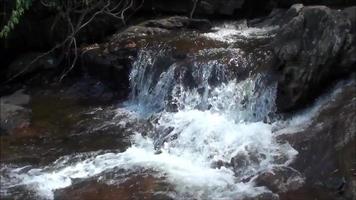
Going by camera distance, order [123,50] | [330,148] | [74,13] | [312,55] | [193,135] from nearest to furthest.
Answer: [330,148]
[312,55]
[193,135]
[123,50]
[74,13]

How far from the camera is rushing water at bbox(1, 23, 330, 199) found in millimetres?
6750

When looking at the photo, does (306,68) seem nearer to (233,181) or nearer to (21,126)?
(233,181)

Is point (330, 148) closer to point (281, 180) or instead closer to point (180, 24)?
point (281, 180)

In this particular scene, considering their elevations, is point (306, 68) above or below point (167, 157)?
above

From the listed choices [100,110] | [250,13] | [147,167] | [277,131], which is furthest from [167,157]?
[250,13]

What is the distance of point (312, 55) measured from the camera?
757 cm

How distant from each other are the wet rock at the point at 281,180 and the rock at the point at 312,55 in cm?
138

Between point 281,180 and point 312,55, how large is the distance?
6.74 ft

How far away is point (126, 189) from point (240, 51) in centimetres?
325

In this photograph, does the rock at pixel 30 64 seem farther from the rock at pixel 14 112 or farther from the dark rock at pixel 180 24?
the dark rock at pixel 180 24

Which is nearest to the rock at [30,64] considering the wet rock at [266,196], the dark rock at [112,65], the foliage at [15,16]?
the dark rock at [112,65]

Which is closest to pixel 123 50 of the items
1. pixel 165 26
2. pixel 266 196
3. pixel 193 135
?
pixel 165 26

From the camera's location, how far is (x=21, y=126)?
8.73 metres

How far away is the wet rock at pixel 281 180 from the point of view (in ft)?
20.3
